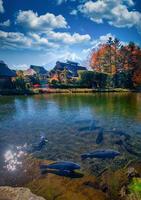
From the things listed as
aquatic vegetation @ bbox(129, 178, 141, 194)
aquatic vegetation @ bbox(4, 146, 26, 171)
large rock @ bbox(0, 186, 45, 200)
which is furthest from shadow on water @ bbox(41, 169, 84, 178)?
aquatic vegetation @ bbox(129, 178, 141, 194)

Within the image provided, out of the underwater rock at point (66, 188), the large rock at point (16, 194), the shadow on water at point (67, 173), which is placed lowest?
the underwater rock at point (66, 188)

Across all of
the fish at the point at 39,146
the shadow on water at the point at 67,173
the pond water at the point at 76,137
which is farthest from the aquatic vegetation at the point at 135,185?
the fish at the point at 39,146

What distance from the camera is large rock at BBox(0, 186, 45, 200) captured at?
902cm

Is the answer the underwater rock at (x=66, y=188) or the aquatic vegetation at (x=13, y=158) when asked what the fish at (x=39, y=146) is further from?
the underwater rock at (x=66, y=188)

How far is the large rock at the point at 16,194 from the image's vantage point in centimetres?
902

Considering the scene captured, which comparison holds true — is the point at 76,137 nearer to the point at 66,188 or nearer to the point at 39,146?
the point at 39,146

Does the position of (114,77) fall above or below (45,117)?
above

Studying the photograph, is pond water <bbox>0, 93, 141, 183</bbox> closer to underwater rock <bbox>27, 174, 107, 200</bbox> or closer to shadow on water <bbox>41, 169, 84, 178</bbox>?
shadow on water <bbox>41, 169, 84, 178</bbox>

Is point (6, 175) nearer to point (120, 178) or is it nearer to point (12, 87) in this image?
point (120, 178)

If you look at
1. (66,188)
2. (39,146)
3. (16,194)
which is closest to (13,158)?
(39,146)

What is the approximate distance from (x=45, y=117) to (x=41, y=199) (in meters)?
19.2

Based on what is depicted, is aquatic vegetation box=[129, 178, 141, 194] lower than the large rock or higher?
higher

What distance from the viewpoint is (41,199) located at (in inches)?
353

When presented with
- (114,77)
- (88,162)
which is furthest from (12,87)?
(88,162)
